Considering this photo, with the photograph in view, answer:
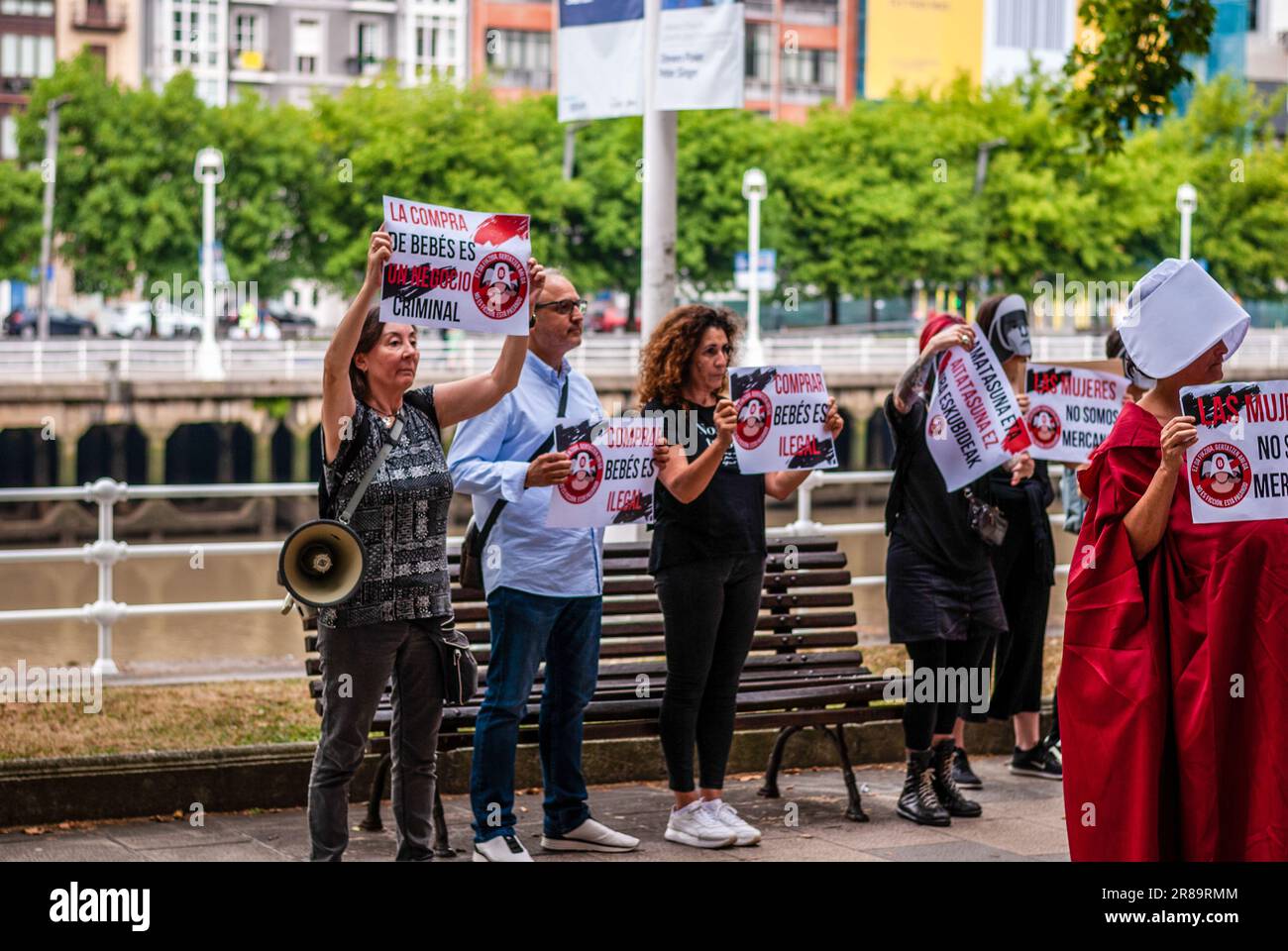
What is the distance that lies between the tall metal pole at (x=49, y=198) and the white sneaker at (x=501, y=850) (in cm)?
4228

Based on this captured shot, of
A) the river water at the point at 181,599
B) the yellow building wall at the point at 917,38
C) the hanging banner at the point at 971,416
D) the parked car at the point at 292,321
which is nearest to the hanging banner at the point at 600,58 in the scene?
the river water at the point at 181,599

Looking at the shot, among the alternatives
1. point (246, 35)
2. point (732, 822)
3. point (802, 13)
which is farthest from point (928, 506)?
point (802, 13)

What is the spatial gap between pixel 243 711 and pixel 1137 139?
53.1m

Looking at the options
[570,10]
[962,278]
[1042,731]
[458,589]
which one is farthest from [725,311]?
[962,278]

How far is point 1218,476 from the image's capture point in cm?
526

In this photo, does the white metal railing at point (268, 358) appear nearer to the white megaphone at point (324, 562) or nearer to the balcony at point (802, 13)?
the white megaphone at point (324, 562)

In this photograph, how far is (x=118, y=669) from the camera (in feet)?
33.6

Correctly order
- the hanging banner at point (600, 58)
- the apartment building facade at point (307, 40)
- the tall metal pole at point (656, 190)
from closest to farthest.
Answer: the tall metal pole at point (656, 190)
the hanging banner at point (600, 58)
the apartment building facade at point (307, 40)

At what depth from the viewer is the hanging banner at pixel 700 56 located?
1064 cm

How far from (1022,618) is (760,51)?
233 feet

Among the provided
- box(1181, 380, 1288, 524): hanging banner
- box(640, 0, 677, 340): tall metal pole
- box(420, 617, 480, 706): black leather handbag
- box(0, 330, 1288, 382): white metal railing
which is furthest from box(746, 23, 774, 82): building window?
box(1181, 380, 1288, 524): hanging banner

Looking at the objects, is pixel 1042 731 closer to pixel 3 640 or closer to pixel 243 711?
pixel 243 711

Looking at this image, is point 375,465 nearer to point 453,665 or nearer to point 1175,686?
point 453,665

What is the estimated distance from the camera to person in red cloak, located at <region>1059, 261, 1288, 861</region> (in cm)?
523
